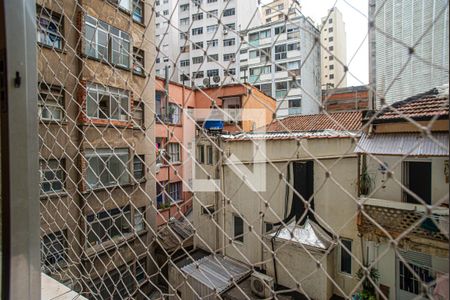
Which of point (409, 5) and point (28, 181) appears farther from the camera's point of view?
point (28, 181)

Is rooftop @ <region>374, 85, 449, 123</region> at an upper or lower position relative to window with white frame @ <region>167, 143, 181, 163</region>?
upper

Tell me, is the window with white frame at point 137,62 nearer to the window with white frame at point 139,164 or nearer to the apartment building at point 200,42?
the apartment building at point 200,42

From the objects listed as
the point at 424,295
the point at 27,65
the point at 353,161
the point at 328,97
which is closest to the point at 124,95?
the point at 27,65

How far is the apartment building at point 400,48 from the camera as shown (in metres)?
0.27

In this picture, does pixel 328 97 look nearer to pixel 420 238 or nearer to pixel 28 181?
pixel 28 181

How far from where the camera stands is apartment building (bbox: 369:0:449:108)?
266mm

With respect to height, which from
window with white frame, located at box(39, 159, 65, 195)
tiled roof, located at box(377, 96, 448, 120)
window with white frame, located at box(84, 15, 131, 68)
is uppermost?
window with white frame, located at box(84, 15, 131, 68)

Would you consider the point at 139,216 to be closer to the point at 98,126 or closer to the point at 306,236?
the point at 98,126

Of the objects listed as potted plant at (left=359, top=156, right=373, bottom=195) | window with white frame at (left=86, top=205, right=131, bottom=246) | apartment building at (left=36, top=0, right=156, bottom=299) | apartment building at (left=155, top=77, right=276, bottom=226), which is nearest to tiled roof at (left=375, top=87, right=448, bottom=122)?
apartment building at (left=155, top=77, right=276, bottom=226)

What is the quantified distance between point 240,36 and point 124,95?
501mm

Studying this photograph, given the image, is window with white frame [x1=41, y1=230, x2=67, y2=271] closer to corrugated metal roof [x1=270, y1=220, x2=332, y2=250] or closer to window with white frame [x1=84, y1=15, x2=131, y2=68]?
window with white frame [x1=84, y1=15, x2=131, y2=68]

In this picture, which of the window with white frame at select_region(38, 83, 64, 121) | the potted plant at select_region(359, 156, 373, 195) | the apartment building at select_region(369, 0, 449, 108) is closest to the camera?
the apartment building at select_region(369, 0, 449, 108)

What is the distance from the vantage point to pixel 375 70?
31cm

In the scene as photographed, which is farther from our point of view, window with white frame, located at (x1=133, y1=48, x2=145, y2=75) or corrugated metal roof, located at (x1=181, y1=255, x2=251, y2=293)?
window with white frame, located at (x1=133, y1=48, x2=145, y2=75)
